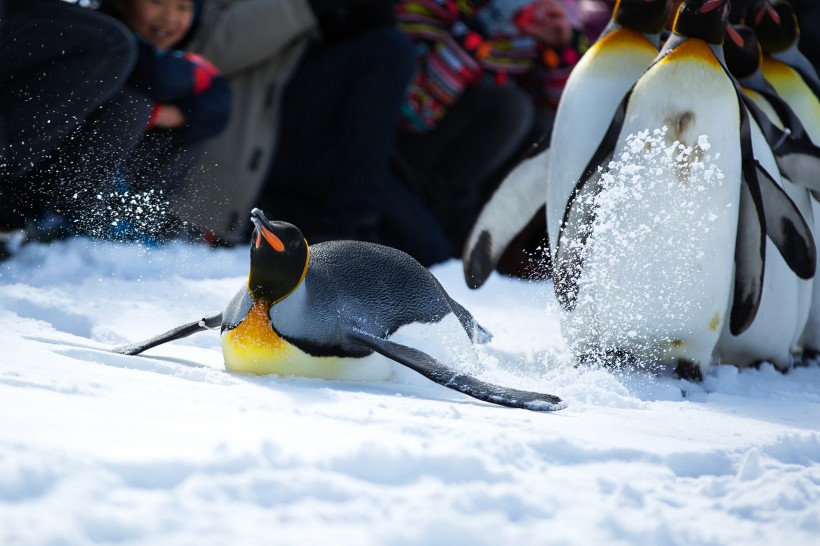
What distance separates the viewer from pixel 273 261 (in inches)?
77.1

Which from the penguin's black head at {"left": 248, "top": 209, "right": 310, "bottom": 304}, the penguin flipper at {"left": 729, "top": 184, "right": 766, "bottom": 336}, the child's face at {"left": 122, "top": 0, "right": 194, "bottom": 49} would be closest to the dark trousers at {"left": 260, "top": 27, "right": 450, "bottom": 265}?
the child's face at {"left": 122, "top": 0, "right": 194, "bottom": 49}

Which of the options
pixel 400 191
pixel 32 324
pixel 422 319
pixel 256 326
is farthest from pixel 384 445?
pixel 400 191

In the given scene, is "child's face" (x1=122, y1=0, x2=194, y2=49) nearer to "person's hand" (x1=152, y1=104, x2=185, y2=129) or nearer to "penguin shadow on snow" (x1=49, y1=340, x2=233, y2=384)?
"person's hand" (x1=152, y1=104, x2=185, y2=129)

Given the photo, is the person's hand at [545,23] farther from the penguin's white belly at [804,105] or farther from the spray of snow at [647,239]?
the spray of snow at [647,239]

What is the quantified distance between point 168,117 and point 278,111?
2.14 ft

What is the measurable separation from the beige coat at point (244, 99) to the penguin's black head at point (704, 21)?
6.18 ft

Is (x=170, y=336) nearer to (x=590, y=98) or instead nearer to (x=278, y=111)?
(x=590, y=98)

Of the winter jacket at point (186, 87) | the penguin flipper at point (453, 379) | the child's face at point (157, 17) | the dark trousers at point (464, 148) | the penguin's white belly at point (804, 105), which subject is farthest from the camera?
the dark trousers at point (464, 148)

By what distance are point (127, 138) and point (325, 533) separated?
8.23ft

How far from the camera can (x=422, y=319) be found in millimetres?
2186

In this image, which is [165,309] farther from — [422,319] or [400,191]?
[400,191]

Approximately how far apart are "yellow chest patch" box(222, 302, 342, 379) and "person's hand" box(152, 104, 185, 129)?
71.4 inches

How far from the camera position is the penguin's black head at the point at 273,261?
6.40 ft

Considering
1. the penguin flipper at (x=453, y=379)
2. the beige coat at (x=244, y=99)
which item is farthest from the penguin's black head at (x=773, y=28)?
the penguin flipper at (x=453, y=379)
